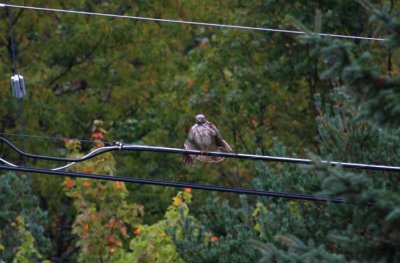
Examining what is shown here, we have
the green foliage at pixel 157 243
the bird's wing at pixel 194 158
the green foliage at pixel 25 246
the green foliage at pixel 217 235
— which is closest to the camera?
the bird's wing at pixel 194 158

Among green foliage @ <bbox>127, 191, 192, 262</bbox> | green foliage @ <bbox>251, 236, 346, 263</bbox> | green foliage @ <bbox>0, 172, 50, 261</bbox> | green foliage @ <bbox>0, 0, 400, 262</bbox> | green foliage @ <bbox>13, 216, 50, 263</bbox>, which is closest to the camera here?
green foliage @ <bbox>251, 236, 346, 263</bbox>

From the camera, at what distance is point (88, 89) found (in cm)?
2838

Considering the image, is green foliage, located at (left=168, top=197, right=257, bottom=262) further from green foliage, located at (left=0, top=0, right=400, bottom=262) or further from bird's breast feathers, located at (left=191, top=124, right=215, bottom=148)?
bird's breast feathers, located at (left=191, top=124, right=215, bottom=148)

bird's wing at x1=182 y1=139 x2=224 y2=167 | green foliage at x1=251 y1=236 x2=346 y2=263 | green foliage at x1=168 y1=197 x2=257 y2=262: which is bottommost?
green foliage at x1=168 y1=197 x2=257 y2=262

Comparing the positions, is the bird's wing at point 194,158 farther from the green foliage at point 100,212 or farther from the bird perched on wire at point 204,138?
the green foliage at point 100,212

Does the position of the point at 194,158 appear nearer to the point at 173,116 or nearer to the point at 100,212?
the point at 100,212

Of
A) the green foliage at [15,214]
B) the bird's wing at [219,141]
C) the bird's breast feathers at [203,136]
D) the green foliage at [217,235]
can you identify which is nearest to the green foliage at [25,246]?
the green foliage at [15,214]

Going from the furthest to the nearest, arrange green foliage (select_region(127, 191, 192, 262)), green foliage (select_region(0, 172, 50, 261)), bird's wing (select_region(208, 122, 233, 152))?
1. green foliage (select_region(0, 172, 50, 261))
2. green foliage (select_region(127, 191, 192, 262))
3. bird's wing (select_region(208, 122, 233, 152))

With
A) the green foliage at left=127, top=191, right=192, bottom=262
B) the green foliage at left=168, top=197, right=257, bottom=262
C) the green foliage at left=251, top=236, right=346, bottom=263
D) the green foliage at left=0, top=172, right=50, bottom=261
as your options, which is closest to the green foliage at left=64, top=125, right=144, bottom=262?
the green foliage at left=0, top=172, right=50, bottom=261

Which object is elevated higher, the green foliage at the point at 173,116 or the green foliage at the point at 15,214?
the green foliage at the point at 173,116

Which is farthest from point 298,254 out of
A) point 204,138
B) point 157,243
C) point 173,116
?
point 173,116

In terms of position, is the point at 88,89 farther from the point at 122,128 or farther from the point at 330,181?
the point at 330,181

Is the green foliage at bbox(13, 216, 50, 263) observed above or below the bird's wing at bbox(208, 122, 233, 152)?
below

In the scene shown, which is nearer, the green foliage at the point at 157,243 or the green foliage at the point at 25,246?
the green foliage at the point at 157,243
